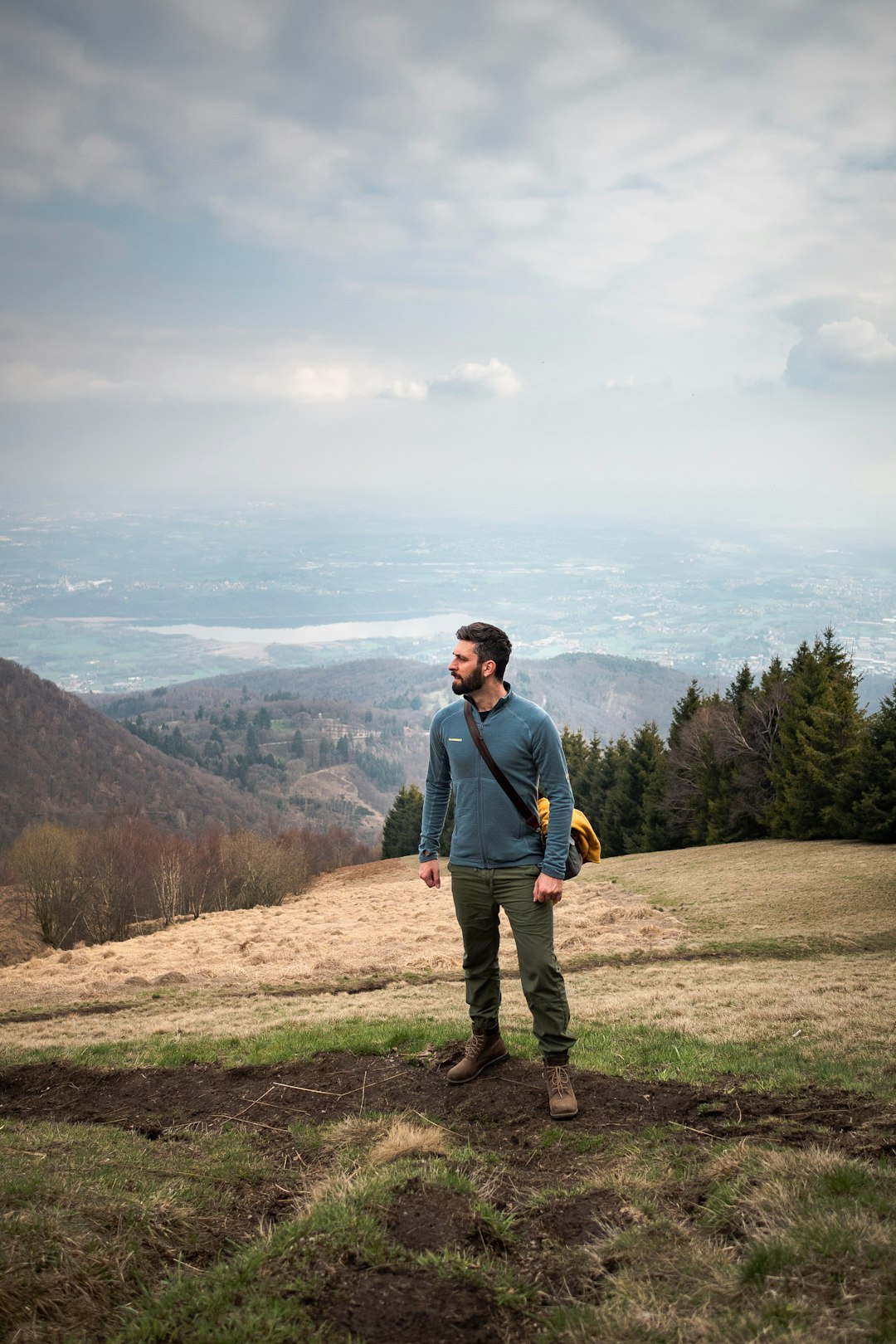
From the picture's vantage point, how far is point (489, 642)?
19.4 ft

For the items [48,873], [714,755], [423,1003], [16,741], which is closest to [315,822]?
[16,741]

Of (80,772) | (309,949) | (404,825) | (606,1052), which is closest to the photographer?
(606,1052)

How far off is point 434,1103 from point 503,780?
2.45m

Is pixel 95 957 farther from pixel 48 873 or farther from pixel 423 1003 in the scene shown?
pixel 48 873

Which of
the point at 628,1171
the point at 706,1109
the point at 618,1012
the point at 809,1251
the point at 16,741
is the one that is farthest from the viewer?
the point at 16,741

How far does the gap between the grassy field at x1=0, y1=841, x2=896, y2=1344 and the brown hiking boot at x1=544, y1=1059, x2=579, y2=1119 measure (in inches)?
4.1

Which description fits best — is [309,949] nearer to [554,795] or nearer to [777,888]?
[777,888]

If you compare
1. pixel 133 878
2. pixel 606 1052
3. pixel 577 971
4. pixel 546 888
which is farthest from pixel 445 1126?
pixel 133 878

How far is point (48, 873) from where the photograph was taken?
47.4 m

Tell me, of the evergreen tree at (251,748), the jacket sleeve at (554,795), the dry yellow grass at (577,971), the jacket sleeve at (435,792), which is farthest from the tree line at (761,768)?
the evergreen tree at (251,748)

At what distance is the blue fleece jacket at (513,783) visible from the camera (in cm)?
576

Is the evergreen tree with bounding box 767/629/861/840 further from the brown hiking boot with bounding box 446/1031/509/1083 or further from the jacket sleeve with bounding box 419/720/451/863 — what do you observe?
the jacket sleeve with bounding box 419/720/451/863

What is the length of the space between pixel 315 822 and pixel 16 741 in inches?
1780

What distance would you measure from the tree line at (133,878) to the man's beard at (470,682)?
44005mm
